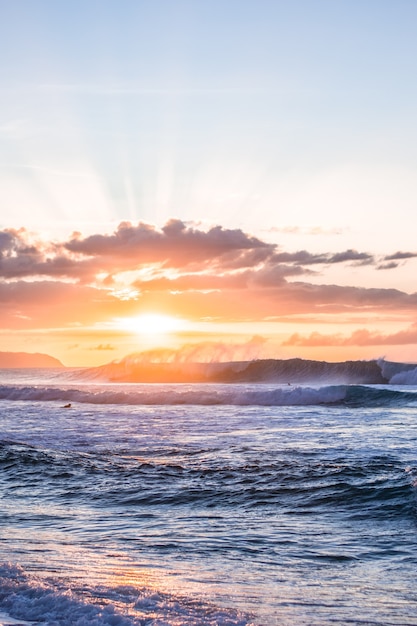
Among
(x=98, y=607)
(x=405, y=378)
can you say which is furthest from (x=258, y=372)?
(x=98, y=607)

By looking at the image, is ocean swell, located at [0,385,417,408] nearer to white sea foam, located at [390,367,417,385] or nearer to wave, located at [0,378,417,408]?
wave, located at [0,378,417,408]

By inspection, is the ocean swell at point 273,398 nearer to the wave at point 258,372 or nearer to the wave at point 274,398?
the wave at point 274,398

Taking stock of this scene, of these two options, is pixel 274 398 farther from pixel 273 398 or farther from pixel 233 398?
pixel 233 398

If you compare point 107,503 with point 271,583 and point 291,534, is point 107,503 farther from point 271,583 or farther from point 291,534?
point 271,583

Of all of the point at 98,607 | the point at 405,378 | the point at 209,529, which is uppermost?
the point at 98,607

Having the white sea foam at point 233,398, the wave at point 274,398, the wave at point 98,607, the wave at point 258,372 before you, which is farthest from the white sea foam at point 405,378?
the wave at point 98,607

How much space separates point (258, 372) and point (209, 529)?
273 feet

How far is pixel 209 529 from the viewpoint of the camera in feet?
34.1

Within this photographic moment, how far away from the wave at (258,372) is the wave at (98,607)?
72142 mm

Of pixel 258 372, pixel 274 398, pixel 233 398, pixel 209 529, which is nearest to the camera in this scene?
pixel 209 529

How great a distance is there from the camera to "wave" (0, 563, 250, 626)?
20.5ft

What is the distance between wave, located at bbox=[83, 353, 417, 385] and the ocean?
58.7 metres

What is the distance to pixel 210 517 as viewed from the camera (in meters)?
11.3

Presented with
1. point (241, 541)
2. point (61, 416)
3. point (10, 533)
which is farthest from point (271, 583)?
point (61, 416)
